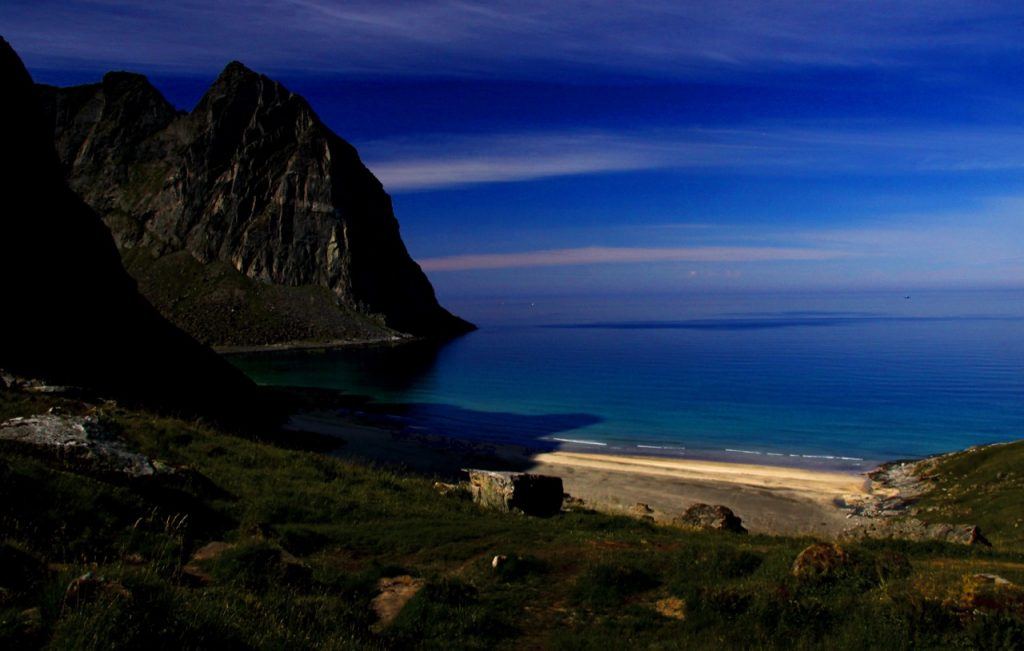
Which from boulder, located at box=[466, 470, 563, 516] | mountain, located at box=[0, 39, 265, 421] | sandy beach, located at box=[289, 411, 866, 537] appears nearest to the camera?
Answer: boulder, located at box=[466, 470, 563, 516]

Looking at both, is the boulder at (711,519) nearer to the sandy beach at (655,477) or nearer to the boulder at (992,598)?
the sandy beach at (655,477)

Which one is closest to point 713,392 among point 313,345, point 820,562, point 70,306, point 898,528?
point 898,528

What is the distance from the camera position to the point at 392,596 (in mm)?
12078

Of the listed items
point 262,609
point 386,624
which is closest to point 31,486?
point 262,609

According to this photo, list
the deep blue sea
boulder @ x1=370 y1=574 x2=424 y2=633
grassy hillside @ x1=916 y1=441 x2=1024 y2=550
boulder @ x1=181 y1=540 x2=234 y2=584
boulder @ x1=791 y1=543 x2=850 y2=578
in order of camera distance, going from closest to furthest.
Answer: boulder @ x1=181 y1=540 x2=234 y2=584 < boulder @ x1=370 y1=574 x2=424 y2=633 < boulder @ x1=791 y1=543 x2=850 y2=578 < grassy hillside @ x1=916 y1=441 x2=1024 y2=550 < the deep blue sea

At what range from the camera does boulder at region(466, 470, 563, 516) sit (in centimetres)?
2308

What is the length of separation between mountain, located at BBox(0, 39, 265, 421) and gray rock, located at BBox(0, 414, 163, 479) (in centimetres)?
1629

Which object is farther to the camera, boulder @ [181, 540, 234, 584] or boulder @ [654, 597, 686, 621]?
boulder @ [654, 597, 686, 621]

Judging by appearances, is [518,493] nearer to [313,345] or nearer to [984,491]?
[984,491]

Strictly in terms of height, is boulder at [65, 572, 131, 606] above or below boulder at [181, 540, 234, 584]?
above

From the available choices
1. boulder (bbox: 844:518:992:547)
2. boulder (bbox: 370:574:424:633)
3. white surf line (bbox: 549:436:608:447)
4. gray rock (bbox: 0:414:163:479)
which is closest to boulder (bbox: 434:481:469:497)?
gray rock (bbox: 0:414:163:479)

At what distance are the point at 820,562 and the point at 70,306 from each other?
1730 inches

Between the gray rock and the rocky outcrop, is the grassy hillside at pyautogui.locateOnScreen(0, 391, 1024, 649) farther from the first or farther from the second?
the rocky outcrop

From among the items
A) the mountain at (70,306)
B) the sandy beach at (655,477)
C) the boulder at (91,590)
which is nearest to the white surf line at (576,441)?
the sandy beach at (655,477)
